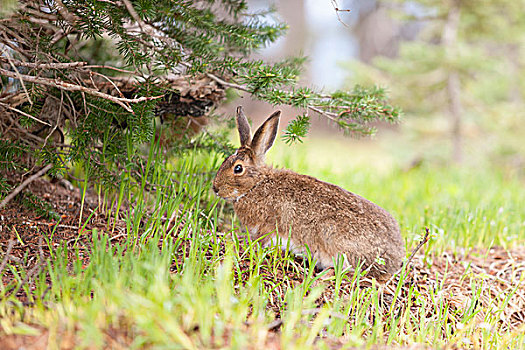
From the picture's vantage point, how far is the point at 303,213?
357cm

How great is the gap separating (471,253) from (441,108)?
22.0ft

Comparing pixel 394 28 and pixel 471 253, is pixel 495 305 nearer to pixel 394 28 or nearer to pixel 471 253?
pixel 471 253

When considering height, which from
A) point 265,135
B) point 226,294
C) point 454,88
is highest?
point 454,88

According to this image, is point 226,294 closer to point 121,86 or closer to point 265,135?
point 265,135

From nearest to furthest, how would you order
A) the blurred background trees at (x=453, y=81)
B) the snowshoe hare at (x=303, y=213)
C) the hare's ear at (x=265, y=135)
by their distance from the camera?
the snowshoe hare at (x=303, y=213) → the hare's ear at (x=265, y=135) → the blurred background trees at (x=453, y=81)

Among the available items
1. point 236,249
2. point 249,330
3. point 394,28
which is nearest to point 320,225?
point 236,249

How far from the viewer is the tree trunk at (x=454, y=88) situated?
959cm

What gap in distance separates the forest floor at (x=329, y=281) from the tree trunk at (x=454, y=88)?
18.1 ft

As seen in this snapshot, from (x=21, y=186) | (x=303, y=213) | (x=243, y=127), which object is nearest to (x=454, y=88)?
(x=243, y=127)

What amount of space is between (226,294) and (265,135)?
182cm

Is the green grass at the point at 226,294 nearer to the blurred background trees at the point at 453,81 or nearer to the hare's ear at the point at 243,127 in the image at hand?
the hare's ear at the point at 243,127

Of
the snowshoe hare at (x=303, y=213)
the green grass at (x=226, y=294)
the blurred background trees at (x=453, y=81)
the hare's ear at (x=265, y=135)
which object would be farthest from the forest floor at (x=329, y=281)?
the blurred background trees at (x=453, y=81)

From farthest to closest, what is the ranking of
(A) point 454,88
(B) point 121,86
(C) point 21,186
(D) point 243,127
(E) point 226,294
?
(A) point 454,88
(D) point 243,127
(B) point 121,86
(C) point 21,186
(E) point 226,294

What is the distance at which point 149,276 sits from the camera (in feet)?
7.78
